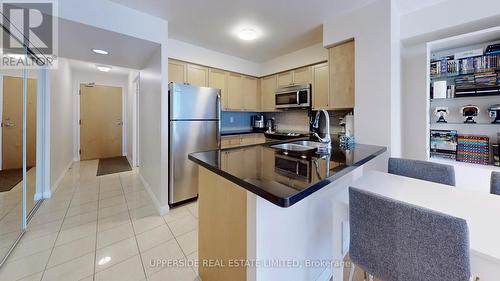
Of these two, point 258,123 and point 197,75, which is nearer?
point 197,75

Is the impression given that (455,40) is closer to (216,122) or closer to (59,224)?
(216,122)

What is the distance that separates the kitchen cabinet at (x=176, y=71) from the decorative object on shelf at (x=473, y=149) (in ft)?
11.8

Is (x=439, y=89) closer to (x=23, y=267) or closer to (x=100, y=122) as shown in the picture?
(x=23, y=267)

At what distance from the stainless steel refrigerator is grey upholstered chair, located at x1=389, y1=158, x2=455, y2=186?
2.28 meters

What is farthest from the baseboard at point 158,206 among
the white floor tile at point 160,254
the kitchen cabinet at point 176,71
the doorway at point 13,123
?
the kitchen cabinet at point 176,71

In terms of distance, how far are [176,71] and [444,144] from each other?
11.8 ft

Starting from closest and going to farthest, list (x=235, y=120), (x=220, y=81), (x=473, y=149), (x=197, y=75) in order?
(x=473, y=149) < (x=197, y=75) < (x=220, y=81) < (x=235, y=120)

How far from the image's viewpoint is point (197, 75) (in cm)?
337

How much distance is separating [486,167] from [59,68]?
6.09 meters

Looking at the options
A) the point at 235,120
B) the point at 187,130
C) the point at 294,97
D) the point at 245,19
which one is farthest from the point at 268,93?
the point at 187,130

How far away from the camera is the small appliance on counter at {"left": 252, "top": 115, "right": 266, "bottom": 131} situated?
4.40 metres

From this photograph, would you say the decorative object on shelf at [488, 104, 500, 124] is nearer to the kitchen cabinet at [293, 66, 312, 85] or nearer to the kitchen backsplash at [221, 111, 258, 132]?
the kitchen cabinet at [293, 66, 312, 85]

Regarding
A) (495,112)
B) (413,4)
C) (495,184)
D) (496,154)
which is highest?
(413,4)

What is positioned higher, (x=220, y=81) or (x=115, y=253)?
(x=220, y=81)
